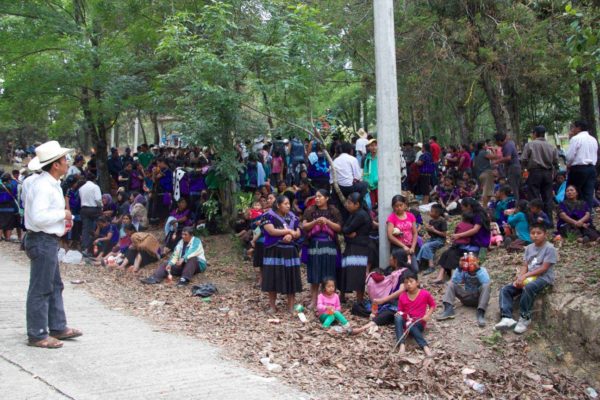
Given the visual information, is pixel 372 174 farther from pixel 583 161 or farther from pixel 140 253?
pixel 140 253

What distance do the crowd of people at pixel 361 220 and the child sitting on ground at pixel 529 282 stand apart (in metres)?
0.02

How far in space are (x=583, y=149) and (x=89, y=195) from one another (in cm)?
1065

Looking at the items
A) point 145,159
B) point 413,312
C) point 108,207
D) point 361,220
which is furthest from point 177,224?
point 413,312

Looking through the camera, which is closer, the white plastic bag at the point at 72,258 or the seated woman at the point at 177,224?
the seated woman at the point at 177,224

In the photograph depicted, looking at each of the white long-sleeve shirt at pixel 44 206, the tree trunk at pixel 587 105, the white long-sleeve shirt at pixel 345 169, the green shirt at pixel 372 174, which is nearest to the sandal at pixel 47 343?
the white long-sleeve shirt at pixel 44 206

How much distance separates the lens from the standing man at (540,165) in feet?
37.5

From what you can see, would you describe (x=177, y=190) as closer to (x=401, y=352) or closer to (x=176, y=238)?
(x=176, y=238)

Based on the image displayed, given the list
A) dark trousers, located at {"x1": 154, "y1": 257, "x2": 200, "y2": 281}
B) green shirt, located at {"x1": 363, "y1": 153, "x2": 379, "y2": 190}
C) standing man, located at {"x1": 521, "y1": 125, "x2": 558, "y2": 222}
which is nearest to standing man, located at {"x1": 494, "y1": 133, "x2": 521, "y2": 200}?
standing man, located at {"x1": 521, "y1": 125, "x2": 558, "y2": 222}

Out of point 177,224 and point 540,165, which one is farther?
point 177,224

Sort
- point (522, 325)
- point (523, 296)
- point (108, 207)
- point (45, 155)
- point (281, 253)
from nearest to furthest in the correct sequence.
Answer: point (45, 155) → point (522, 325) → point (523, 296) → point (281, 253) → point (108, 207)

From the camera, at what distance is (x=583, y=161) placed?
11.0 metres

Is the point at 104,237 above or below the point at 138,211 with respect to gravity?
below

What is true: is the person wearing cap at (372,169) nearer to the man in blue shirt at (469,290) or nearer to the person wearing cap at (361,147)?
the person wearing cap at (361,147)

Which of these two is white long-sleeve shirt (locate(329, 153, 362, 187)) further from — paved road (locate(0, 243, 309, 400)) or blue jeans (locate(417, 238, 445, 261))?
paved road (locate(0, 243, 309, 400))
